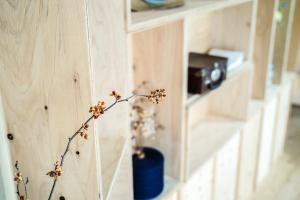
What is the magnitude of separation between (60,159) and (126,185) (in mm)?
403

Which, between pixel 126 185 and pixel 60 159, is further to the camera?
pixel 126 185

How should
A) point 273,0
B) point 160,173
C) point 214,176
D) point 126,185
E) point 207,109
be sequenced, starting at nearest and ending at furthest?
point 126,185 → point 160,173 → point 214,176 → point 273,0 → point 207,109

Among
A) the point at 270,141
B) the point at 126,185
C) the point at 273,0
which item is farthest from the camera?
the point at 270,141

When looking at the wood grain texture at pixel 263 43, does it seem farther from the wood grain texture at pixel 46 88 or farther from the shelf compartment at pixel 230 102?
the wood grain texture at pixel 46 88

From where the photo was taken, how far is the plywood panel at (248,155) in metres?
2.30

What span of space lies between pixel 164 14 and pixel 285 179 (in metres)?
2.08

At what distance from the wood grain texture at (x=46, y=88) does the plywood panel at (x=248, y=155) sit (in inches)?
61.3

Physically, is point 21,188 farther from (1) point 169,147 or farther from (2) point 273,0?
(2) point 273,0

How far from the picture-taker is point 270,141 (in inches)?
109

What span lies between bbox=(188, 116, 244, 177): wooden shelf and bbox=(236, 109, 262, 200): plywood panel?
129 mm

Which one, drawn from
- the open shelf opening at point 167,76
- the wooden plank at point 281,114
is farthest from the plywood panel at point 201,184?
the wooden plank at point 281,114

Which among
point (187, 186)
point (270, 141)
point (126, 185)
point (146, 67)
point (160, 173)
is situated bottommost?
point (270, 141)

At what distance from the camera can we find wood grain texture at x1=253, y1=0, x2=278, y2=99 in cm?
221

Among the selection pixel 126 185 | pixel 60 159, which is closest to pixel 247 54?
pixel 126 185
